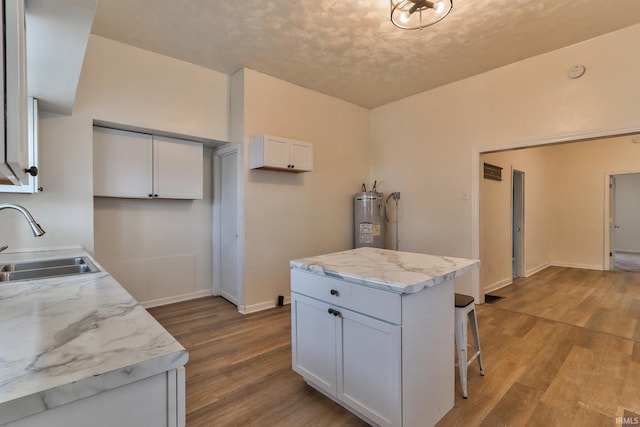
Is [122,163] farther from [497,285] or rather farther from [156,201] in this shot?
[497,285]

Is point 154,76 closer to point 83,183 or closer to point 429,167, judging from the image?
point 83,183

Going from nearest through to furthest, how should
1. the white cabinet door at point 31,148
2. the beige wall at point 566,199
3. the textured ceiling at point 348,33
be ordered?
the white cabinet door at point 31,148
the textured ceiling at point 348,33
the beige wall at point 566,199

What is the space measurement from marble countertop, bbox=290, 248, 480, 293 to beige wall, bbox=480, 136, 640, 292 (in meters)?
3.51

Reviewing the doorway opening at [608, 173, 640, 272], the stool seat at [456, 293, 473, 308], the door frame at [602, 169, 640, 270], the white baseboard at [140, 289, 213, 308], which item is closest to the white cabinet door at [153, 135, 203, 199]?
the white baseboard at [140, 289, 213, 308]

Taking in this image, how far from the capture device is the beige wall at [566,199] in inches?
220

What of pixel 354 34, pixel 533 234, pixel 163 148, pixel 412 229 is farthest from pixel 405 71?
pixel 533 234

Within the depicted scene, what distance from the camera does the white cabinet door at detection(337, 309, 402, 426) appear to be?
152 cm

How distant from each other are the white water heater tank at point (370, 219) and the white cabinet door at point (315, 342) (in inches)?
104

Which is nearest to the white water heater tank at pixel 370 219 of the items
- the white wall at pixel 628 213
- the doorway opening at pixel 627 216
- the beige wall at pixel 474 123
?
the beige wall at pixel 474 123

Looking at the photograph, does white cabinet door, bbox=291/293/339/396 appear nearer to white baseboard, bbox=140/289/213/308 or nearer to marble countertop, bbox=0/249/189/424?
marble countertop, bbox=0/249/189/424

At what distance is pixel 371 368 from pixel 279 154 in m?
2.66

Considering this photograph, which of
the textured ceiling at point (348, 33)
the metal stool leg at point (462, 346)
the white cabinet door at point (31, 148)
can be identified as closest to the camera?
the metal stool leg at point (462, 346)

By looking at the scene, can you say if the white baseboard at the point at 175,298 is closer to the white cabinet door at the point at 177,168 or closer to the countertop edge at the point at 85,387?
the white cabinet door at the point at 177,168

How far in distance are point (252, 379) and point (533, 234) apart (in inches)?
236
